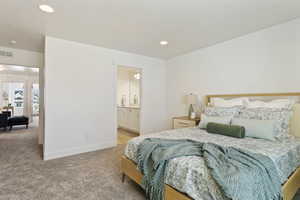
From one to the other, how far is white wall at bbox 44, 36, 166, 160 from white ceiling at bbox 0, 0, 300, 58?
379 mm

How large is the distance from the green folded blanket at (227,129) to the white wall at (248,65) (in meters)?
1.15

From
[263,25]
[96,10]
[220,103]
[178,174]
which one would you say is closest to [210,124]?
[220,103]

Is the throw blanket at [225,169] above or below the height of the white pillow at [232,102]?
below

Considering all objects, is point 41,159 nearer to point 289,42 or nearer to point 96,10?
point 96,10

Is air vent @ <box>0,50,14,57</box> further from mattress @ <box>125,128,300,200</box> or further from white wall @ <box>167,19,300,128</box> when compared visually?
white wall @ <box>167,19,300,128</box>

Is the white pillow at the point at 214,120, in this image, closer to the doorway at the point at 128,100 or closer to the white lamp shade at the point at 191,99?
the white lamp shade at the point at 191,99

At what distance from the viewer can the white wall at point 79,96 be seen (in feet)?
10.2

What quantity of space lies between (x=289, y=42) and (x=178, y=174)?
286cm

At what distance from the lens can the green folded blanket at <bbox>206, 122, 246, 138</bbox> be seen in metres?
2.19

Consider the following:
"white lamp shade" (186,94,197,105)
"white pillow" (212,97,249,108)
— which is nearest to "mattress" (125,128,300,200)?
"white pillow" (212,97,249,108)

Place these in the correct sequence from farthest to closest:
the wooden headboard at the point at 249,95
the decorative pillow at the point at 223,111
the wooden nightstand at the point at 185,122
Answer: the wooden nightstand at the point at 185,122 → the decorative pillow at the point at 223,111 → the wooden headboard at the point at 249,95

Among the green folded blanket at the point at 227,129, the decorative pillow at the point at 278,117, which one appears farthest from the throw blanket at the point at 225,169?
the decorative pillow at the point at 278,117

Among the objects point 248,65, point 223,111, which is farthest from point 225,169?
point 248,65

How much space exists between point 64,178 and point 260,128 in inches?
117
